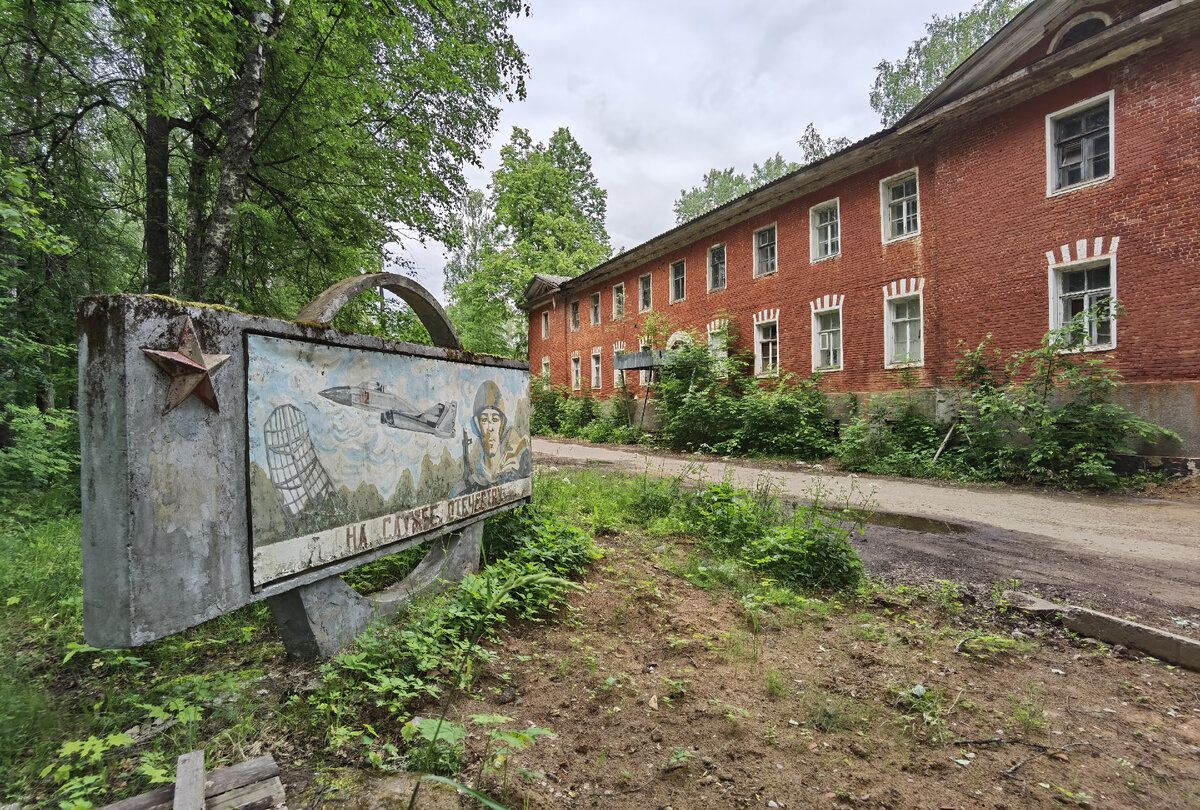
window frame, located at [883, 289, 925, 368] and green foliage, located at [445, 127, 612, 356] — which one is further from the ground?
green foliage, located at [445, 127, 612, 356]

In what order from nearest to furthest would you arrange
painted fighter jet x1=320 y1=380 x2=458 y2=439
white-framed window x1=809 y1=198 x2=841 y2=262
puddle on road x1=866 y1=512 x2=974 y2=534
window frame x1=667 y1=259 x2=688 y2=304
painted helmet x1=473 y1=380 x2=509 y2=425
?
1. painted fighter jet x1=320 y1=380 x2=458 y2=439
2. painted helmet x1=473 y1=380 x2=509 y2=425
3. puddle on road x1=866 y1=512 x2=974 y2=534
4. white-framed window x1=809 y1=198 x2=841 y2=262
5. window frame x1=667 y1=259 x2=688 y2=304

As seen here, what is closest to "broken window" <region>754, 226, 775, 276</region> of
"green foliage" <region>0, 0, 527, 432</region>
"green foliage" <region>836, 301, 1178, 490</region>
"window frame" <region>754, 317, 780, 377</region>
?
"window frame" <region>754, 317, 780, 377</region>

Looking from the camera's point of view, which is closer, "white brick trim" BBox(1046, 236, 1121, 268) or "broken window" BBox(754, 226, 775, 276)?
"white brick trim" BBox(1046, 236, 1121, 268)

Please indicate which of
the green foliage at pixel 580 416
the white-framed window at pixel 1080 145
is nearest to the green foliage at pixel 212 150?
the white-framed window at pixel 1080 145

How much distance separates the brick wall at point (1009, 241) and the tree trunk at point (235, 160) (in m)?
13.5

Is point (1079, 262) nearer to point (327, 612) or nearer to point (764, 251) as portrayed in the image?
point (764, 251)

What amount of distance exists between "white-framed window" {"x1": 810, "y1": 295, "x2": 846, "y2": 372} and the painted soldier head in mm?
12588

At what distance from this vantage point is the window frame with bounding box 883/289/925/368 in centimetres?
1252

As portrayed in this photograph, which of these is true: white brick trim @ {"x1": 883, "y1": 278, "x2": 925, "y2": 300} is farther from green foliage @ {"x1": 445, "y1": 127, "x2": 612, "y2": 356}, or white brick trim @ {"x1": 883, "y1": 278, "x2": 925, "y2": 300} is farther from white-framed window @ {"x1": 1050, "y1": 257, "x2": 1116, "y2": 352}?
green foliage @ {"x1": 445, "y1": 127, "x2": 612, "y2": 356}

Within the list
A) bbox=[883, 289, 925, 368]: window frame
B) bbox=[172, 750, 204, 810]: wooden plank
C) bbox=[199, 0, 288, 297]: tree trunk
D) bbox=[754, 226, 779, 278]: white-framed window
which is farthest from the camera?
bbox=[754, 226, 779, 278]: white-framed window

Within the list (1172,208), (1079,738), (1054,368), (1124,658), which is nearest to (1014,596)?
(1124,658)

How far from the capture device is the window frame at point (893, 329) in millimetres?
12523

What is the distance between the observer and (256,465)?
2.21 m

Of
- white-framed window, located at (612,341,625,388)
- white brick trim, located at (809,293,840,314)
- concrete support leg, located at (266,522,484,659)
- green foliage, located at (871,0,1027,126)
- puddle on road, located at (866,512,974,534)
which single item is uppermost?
green foliage, located at (871,0,1027,126)
